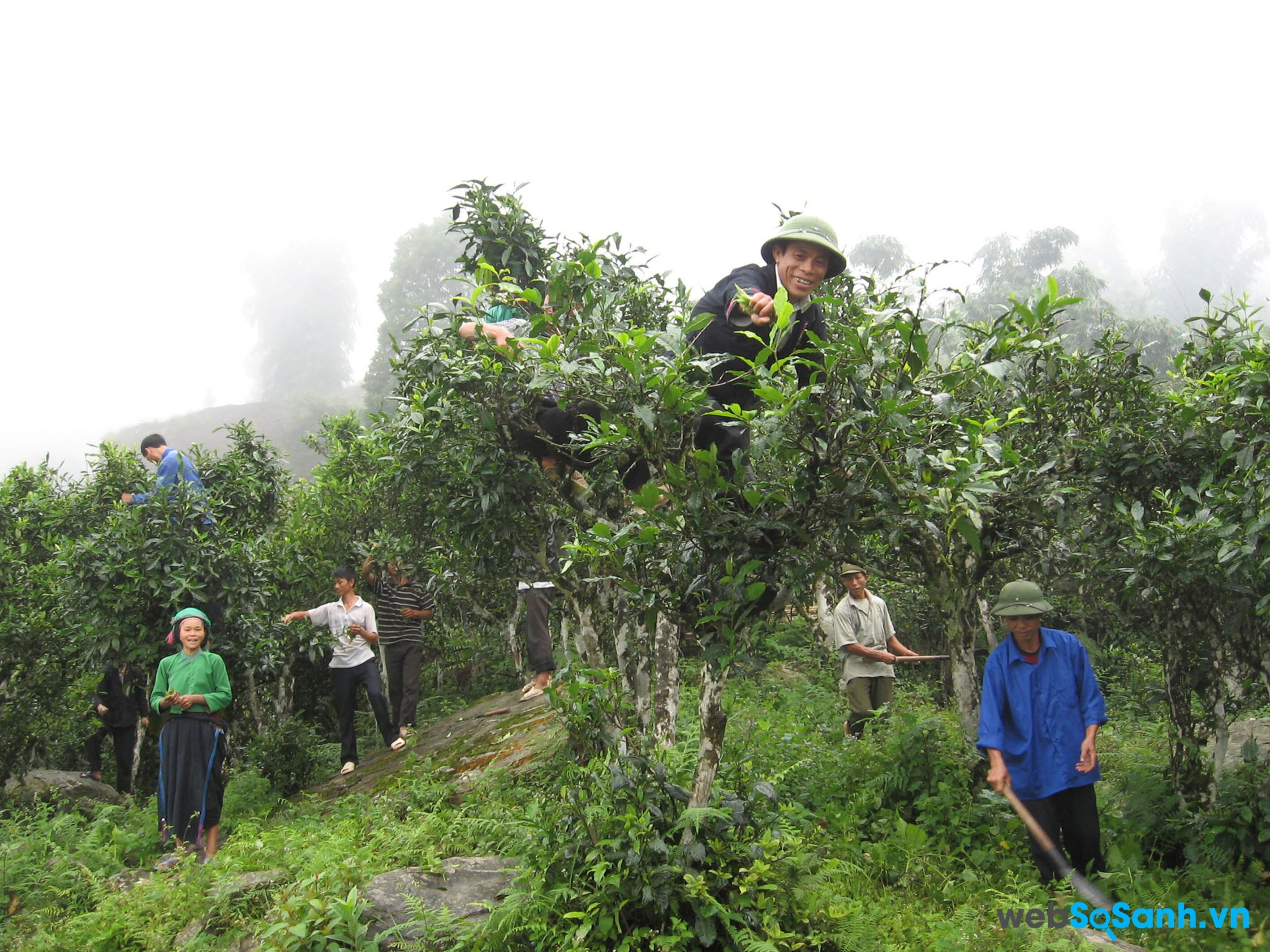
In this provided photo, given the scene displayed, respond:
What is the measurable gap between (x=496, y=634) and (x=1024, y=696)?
9.75 metres

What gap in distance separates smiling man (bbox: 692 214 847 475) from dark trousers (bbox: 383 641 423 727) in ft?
20.7

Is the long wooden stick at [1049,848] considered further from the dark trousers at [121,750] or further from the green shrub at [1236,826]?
the dark trousers at [121,750]

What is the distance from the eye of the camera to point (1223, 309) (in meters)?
5.36

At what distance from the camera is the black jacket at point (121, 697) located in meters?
10.5

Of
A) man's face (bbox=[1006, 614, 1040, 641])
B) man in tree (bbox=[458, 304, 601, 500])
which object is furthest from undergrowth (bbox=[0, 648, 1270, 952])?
man in tree (bbox=[458, 304, 601, 500])

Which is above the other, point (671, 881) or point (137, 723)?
point (671, 881)

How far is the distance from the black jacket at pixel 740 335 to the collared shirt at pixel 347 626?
18.7 feet

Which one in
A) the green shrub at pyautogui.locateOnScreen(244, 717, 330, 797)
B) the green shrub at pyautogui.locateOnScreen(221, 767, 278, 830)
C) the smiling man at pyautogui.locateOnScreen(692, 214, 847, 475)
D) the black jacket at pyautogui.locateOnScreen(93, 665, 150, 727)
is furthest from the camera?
the black jacket at pyautogui.locateOnScreen(93, 665, 150, 727)

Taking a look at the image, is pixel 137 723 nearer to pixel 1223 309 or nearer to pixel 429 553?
pixel 429 553

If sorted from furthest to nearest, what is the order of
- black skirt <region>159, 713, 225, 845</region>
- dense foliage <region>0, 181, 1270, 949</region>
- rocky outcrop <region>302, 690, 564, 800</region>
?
rocky outcrop <region>302, 690, 564, 800</region> → black skirt <region>159, 713, 225, 845</region> → dense foliage <region>0, 181, 1270, 949</region>

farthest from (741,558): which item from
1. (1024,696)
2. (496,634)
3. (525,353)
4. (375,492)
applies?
(496,634)

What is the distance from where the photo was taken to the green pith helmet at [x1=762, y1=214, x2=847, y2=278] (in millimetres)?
3994

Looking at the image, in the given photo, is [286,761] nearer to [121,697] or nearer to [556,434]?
[121,697]

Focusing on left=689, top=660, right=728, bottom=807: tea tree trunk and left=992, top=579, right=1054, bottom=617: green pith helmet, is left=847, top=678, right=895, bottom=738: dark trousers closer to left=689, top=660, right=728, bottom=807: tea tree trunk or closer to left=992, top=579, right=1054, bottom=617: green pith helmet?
left=992, top=579, right=1054, bottom=617: green pith helmet
